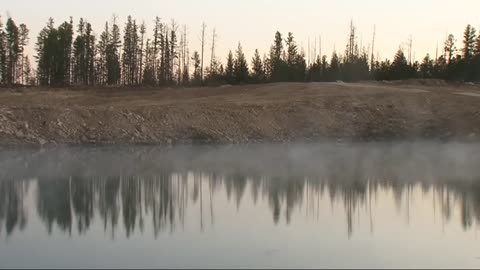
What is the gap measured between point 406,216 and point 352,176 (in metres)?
7.51

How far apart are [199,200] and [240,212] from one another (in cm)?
227

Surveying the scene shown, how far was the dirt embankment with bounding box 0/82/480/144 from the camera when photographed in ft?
119

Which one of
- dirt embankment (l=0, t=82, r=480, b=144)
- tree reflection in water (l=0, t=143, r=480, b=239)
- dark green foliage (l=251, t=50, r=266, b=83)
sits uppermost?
dark green foliage (l=251, t=50, r=266, b=83)

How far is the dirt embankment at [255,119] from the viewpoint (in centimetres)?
3641

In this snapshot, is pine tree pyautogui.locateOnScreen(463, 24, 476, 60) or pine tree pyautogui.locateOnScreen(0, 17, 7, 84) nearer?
pine tree pyautogui.locateOnScreen(0, 17, 7, 84)

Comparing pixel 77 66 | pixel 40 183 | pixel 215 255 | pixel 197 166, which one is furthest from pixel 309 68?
pixel 215 255

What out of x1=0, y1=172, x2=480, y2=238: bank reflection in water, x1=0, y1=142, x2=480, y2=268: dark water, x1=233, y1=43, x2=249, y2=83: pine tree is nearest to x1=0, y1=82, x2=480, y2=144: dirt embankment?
x1=0, y1=142, x2=480, y2=268: dark water

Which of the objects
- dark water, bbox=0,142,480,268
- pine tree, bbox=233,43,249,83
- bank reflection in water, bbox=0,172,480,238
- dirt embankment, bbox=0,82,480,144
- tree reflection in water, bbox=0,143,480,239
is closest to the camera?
dark water, bbox=0,142,480,268

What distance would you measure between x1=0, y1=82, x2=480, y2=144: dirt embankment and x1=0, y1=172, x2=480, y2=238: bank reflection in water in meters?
15.2

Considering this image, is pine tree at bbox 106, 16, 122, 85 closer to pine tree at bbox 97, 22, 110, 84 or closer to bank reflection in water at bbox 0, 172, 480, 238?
pine tree at bbox 97, 22, 110, 84

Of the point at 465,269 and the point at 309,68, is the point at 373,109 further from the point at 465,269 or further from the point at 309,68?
the point at 309,68

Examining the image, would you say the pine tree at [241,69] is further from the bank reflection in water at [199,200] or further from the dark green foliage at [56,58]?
the bank reflection in water at [199,200]

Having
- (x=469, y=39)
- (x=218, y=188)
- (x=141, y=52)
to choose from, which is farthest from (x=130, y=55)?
(x=218, y=188)

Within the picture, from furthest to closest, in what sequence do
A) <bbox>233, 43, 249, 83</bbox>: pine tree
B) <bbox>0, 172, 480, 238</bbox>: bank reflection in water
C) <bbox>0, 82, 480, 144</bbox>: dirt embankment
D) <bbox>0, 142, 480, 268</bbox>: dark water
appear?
<bbox>233, 43, 249, 83</bbox>: pine tree
<bbox>0, 82, 480, 144</bbox>: dirt embankment
<bbox>0, 172, 480, 238</bbox>: bank reflection in water
<bbox>0, 142, 480, 268</bbox>: dark water
